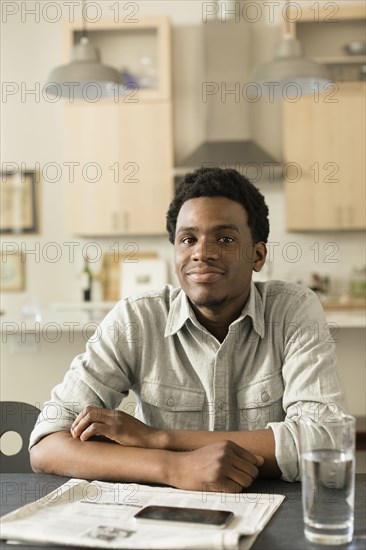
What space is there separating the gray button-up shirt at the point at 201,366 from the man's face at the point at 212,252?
0.23 ft

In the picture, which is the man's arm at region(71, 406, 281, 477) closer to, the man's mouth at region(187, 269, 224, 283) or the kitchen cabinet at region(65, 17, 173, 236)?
the man's mouth at region(187, 269, 224, 283)

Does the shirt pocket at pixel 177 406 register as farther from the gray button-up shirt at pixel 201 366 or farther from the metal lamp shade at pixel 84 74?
the metal lamp shade at pixel 84 74

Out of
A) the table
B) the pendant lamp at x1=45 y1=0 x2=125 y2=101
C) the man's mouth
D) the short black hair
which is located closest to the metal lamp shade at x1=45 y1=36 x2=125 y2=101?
the pendant lamp at x1=45 y1=0 x2=125 y2=101

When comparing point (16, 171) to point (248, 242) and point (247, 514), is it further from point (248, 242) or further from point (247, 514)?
point (247, 514)

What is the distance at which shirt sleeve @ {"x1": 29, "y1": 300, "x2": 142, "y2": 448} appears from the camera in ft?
5.78

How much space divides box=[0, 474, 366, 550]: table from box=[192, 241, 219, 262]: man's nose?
0.51 meters

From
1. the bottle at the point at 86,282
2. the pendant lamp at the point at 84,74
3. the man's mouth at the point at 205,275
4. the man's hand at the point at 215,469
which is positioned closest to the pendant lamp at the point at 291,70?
the pendant lamp at the point at 84,74

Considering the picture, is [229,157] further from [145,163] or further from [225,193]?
[225,193]

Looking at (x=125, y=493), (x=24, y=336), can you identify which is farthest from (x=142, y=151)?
(x=125, y=493)

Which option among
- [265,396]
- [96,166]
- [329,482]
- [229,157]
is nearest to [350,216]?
[229,157]

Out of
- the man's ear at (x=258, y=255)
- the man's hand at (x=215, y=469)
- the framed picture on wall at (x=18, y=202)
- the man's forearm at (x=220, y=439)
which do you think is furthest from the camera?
the framed picture on wall at (x=18, y=202)

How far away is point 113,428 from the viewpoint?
1.59 meters

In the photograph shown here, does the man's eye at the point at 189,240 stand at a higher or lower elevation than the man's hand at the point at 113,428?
higher

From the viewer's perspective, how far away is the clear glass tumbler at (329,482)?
3.66ft
